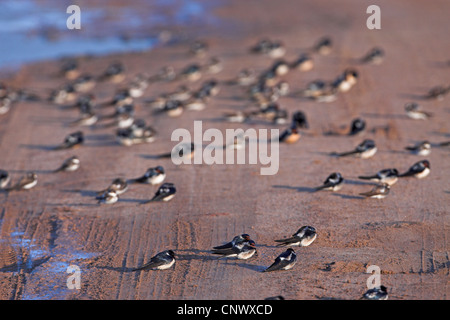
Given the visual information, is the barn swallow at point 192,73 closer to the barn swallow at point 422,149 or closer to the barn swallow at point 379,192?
the barn swallow at point 422,149

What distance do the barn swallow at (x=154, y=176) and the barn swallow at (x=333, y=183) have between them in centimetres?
295

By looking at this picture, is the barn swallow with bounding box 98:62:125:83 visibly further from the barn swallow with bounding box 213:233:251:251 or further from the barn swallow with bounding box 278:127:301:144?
the barn swallow with bounding box 213:233:251:251

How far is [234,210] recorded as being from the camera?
11.1 meters

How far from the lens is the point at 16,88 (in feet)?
64.0

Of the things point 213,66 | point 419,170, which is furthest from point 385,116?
point 213,66

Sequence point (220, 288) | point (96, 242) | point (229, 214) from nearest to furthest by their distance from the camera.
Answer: point (220, 288), point (96, 242), point (229, 214)

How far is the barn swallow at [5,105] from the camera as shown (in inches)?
682

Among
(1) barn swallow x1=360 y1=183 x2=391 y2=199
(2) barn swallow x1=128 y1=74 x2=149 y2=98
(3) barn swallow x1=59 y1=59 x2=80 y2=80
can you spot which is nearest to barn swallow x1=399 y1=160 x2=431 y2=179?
(1) barn swallow x1=360 y1=183 x2=391 y2=199

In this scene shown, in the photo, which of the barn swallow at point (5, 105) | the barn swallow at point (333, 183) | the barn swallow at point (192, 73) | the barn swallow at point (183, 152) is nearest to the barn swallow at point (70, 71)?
the barn swallow at point (5, 105)

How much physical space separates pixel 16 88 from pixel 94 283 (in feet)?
39.6

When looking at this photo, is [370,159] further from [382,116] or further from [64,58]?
[64,58]

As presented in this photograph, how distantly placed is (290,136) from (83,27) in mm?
15448

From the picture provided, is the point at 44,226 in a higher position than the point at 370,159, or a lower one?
lower

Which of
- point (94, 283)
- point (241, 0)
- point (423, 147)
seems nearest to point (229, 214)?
point (94, 283)
